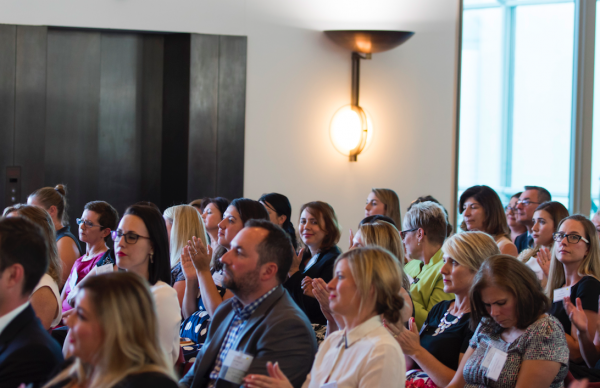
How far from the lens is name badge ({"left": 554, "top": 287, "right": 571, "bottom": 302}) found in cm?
312

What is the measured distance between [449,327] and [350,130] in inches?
151

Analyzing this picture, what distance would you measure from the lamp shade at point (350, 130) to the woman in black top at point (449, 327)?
11.7ft

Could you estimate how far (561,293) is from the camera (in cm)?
316

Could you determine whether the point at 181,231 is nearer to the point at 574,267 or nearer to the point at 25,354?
Answer: the point at 25,354

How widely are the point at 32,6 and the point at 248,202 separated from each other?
326 cm

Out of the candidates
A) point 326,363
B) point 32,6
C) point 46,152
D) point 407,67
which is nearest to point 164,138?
point 46,152

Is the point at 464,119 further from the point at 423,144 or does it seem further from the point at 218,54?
the point at 218,54

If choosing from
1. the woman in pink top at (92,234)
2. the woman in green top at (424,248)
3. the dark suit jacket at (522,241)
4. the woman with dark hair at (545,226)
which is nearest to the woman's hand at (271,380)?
the woman in green top at (424,248)

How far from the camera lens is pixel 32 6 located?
538 cm

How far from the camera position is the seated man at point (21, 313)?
5.66 ft

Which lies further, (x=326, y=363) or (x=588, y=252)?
(x=588, y=252)

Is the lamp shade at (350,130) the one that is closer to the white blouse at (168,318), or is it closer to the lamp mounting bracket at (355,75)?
the lamp mounting bracket at (355,75)

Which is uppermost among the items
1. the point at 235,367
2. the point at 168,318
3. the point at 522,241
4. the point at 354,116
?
the point at 354,116

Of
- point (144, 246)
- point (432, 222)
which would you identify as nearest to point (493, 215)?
point (432, 222)
